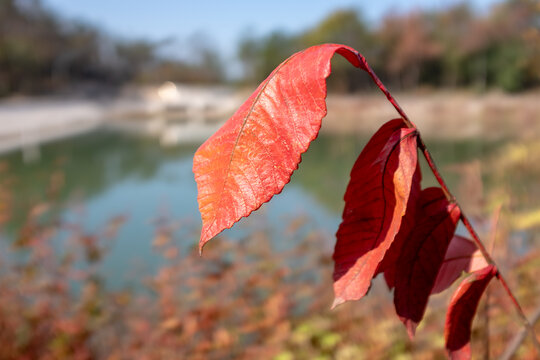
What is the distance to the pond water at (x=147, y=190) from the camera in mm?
3205

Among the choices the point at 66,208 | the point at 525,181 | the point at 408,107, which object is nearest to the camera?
the point at 66,208

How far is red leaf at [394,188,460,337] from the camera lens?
0.90ft

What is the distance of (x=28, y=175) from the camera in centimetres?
714

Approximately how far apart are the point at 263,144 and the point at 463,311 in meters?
0.19

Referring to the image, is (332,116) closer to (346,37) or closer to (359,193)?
(346,37)

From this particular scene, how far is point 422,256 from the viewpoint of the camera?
0.28 m

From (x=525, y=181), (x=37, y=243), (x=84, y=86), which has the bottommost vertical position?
(x=525, y=181)

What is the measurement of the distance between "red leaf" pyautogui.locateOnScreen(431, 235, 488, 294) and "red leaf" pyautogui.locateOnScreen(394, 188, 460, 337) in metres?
0.02

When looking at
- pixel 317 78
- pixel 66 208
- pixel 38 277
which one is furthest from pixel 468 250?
pixel 66 208

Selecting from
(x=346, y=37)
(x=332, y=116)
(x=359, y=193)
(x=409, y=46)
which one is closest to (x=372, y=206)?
(x=359, y=193)

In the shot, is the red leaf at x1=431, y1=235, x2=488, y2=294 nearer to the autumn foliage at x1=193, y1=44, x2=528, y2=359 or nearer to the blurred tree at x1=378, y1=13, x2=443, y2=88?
the autumn foliage at x1=193, y1=44, x2=528, y2=359

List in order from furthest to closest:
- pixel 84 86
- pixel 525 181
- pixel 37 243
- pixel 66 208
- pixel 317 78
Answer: pixel 84 86 < pixel 525 181 < pixel 66 208 < pixel 37 243 < pixel 317 78

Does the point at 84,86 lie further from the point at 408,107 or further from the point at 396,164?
the point at 396,164

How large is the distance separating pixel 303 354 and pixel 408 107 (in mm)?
16248
